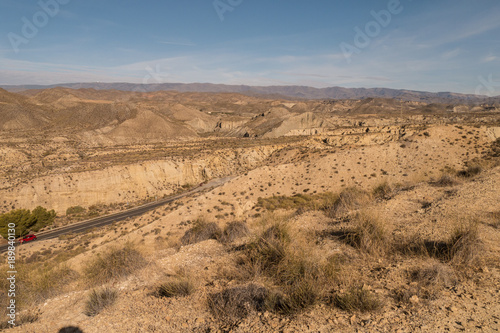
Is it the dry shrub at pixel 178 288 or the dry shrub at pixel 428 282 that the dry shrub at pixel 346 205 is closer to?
the dry shrub at pixel 428 282

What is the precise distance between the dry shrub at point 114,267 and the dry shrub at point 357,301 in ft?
18.4

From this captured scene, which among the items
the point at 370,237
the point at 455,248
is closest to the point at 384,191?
the point at 370,237

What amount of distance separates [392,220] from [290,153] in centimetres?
3065

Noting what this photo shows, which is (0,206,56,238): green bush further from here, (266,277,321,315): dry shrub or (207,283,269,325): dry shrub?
(266,277,321,315): dry shrub

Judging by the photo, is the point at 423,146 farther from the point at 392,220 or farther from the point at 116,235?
the point at 116,235

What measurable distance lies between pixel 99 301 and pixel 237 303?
9.81 feet

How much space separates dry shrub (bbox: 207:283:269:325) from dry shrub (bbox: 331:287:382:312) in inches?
50.4

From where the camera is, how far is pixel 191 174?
1738 inches

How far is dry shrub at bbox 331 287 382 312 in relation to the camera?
14.3 feet

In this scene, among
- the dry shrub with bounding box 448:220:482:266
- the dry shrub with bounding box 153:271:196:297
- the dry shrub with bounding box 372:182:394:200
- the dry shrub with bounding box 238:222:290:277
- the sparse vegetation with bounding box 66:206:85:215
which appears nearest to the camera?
the dry shrub with bounding box 448:220:482:266

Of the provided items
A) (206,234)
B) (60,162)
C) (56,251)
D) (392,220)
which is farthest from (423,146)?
(60,162)

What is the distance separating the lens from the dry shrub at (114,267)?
7.24 meters

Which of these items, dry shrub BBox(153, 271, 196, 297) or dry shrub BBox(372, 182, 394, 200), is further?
dry shrub BBox(372, 182, 394, 200)

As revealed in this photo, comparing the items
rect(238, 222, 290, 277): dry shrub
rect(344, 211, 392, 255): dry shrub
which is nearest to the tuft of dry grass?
rect(344, 211, 392, 255): dry shrub
